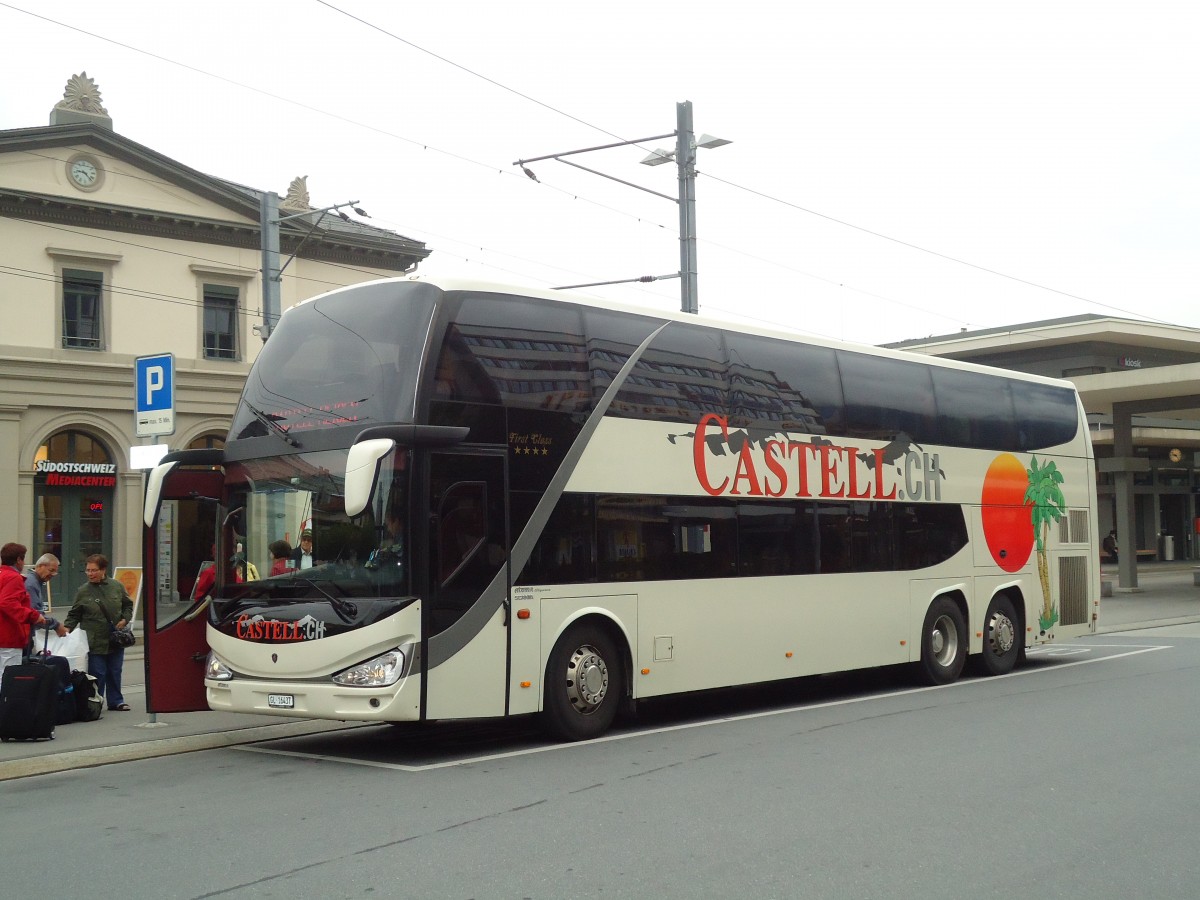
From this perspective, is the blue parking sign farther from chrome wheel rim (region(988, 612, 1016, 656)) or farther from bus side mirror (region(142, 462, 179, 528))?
chrome wheel rim (region(988, 612, 1016, 656))

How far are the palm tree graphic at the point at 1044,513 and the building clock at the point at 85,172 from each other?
2200 centimetres

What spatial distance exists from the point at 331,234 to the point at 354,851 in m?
27.8

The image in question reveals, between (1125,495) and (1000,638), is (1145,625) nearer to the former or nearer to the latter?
(1000,638)

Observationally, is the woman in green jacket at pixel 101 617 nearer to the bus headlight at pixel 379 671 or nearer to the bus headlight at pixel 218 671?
the bus headlight at pixel 218 671

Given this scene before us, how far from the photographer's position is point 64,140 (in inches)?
1126

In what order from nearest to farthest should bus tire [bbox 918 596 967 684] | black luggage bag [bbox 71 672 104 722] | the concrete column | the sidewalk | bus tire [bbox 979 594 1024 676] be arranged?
1. the sidewalk
2. black luggage bag [bbox 71 672 104 722]
3. bus tire [bbox 918 596 967 684]
4. bus tire [bbox 979 594 1024 676]
5. the concrete column

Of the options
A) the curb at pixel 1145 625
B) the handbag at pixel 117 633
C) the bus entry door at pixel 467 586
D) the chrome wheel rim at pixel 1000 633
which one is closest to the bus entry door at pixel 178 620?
the handbag at pixel 117 633

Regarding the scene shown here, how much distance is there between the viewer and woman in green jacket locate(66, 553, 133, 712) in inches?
505

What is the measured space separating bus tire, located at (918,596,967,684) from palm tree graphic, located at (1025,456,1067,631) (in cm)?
217

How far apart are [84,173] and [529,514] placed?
22.5m

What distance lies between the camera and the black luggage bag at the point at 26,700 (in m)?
11.0

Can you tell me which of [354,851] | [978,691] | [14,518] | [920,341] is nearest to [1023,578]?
[978,691]

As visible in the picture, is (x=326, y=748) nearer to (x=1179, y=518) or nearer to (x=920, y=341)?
(x=920, y=341)

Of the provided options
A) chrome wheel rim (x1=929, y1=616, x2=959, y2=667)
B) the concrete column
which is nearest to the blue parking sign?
chrome wheel rim (x1=929, y1=616, x2=959, y2=667)
